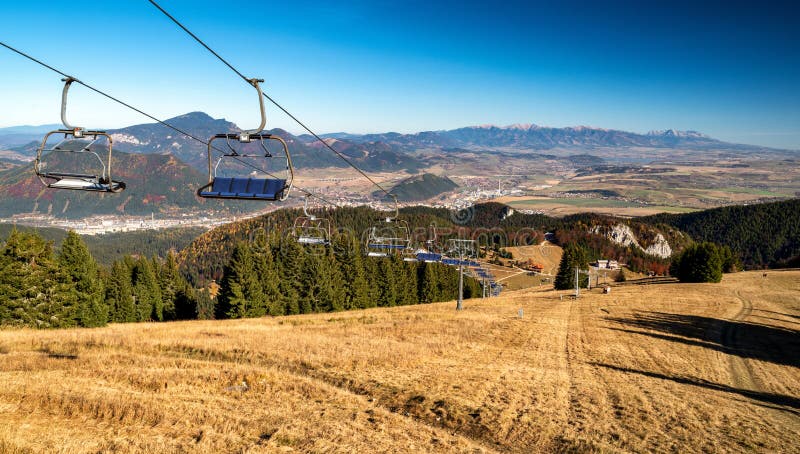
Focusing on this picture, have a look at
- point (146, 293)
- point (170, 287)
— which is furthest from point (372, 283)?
point (146, 293)

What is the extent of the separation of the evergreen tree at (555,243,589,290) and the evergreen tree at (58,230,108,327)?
8271cm

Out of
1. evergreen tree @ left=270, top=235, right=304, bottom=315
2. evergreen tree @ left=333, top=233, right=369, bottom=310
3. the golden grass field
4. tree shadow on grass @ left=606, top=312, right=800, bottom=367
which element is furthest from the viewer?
evergreen tree @ left=333, top=233, right=369, bottom=310

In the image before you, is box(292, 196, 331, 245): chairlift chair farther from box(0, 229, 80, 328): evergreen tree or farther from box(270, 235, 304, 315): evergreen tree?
box(270, 235, 304, 315): evergreen tree

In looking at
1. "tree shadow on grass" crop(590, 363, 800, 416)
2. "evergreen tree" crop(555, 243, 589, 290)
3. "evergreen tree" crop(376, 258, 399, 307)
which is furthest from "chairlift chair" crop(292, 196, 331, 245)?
"evergreen tree" crop(555, 243, 589, 290)

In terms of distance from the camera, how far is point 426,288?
3413 inches

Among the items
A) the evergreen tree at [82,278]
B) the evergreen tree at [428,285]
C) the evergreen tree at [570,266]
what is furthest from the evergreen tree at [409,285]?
the evergreen tree at [82,278]

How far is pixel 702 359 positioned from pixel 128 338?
39.2m

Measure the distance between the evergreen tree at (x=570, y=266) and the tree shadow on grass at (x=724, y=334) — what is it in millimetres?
43401

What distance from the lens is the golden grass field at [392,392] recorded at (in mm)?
13234

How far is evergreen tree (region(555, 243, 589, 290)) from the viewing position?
93750 millimetres

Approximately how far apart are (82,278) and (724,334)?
66.3 m

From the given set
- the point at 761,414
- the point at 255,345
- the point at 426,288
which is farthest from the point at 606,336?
the point at 426,288

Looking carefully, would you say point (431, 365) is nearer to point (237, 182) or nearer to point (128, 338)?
point (237, 182)

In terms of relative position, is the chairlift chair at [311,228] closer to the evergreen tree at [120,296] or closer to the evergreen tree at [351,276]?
the evergreen tree at [351,276]
